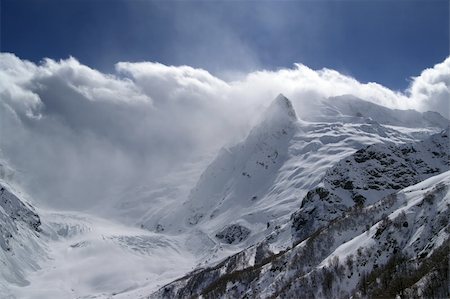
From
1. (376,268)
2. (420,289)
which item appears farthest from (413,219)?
(420,289)

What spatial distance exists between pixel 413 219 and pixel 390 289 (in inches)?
1757

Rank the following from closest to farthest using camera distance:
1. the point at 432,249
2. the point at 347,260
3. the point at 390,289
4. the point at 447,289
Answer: the point at 447,289
the point at 390,289
the point at 432,249
the point at 347,260

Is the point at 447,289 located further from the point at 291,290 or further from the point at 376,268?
the point at 291,290

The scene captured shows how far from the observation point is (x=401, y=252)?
185 metres

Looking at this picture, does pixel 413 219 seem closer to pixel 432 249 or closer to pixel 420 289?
pixel 432 249

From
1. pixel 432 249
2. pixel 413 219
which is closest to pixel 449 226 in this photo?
pixel 432 249

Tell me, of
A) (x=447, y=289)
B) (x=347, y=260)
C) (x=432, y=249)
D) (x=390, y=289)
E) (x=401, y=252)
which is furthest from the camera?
(x=347, y=260)

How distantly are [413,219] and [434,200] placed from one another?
9.46m

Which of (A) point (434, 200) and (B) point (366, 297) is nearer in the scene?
(B) point (366, 297)

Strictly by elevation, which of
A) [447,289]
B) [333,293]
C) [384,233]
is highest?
[384,233]

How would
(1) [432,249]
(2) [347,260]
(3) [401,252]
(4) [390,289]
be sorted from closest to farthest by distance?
(4) [390,289]
(1) [432,249]
(3) [401,252]
(2) [347,260]

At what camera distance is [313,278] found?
200m

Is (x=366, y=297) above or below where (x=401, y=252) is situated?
below

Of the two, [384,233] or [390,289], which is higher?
[384,233]
